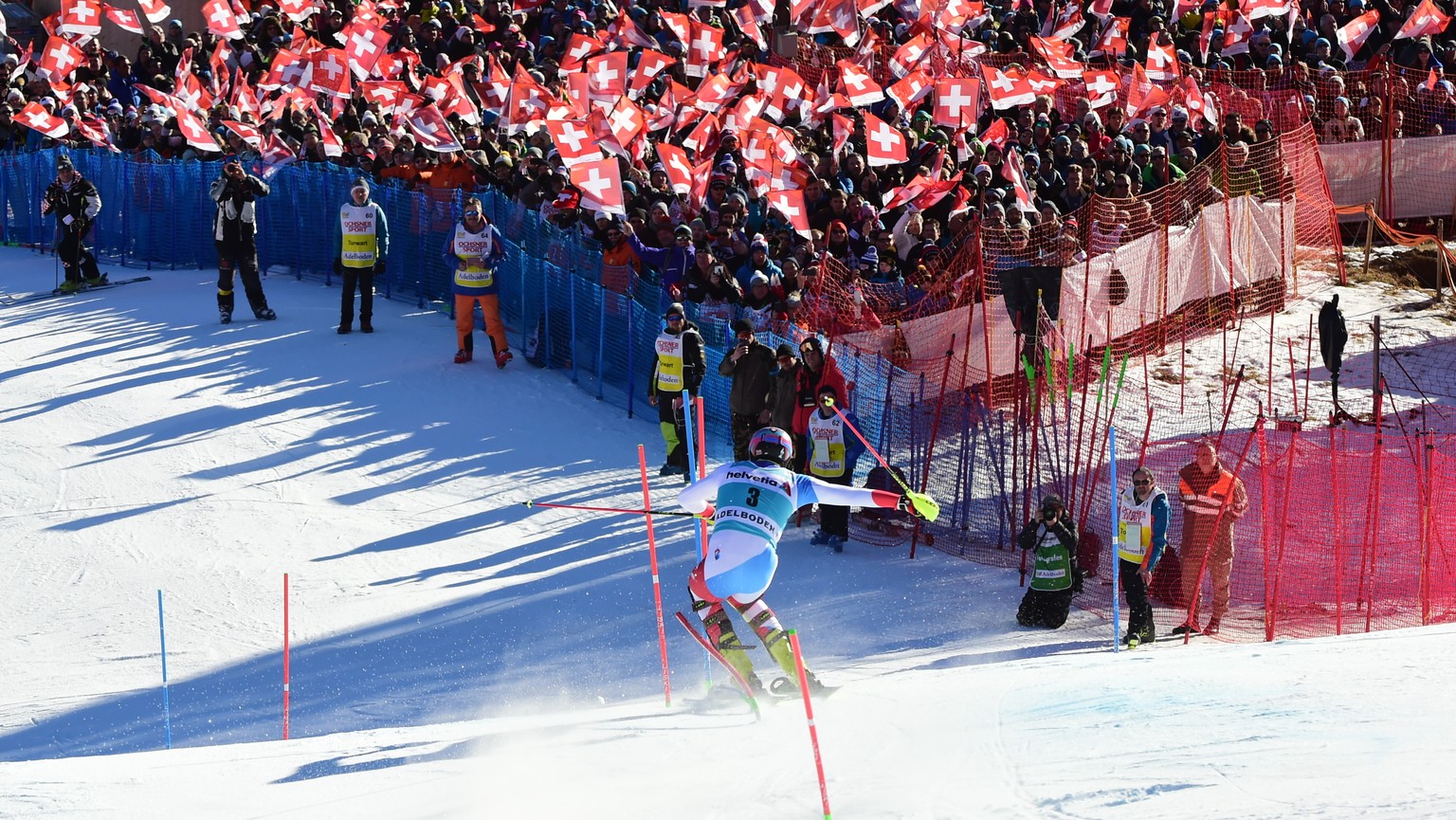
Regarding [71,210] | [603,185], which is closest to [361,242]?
[603,185]

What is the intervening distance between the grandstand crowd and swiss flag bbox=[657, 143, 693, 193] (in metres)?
0.02

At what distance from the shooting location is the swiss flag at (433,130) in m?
19.6

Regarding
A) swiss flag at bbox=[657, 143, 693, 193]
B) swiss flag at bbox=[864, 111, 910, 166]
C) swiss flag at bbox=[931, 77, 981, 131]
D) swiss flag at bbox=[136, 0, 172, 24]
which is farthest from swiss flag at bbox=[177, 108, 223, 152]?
swiss flag at bbox=[931, 77, 981, 131]

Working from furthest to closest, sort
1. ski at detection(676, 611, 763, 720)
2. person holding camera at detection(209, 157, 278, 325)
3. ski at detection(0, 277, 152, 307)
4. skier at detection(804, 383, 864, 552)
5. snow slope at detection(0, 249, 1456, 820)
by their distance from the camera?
ski at detection(0, 277, 152, 307), person holding camera at detection(209, 157, 278, 325), skier at detection(804, 383, 864, 552), ski at detection(676, 611, 763, 720), snow slope at detection(0, 249, 1456, 820)

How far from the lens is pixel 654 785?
869 cm

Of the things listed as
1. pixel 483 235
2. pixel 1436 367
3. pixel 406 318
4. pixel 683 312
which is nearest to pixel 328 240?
pixel 406 318

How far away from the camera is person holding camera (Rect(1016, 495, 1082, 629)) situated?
12430mm

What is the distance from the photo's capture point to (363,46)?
22516 mm

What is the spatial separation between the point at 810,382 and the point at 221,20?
553 inches

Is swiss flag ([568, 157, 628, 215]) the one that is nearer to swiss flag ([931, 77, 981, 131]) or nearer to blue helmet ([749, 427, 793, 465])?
swiss flag ([931, 77, 981, 131])

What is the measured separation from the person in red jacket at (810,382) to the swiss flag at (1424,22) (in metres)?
13.4

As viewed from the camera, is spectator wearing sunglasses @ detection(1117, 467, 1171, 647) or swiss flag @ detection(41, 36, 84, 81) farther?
swiss flag @ detection(41, 36, 84, 81)

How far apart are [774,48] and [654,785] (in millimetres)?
16929

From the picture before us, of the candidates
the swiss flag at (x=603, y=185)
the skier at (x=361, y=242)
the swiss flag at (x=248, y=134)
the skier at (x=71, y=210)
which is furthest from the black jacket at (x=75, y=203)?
the swiss flag at (x=603, y=185)
